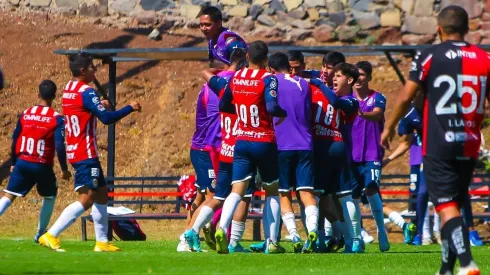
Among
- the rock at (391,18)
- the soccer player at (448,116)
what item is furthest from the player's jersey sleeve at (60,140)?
the rock at (391,18)

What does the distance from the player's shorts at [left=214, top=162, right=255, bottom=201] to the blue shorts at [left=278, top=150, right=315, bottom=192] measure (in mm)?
327

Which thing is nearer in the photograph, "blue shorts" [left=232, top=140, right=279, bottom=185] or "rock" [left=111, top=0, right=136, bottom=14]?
"blue shorts" [left=232, top=140, right=279, bottom=185]

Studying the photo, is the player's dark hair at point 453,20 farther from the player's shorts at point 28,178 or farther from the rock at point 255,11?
the rock at point 255,11

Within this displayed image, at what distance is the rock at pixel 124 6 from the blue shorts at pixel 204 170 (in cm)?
1380

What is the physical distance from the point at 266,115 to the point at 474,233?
519 cm

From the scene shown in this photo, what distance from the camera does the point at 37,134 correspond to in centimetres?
1506

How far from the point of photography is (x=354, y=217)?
13.5 m

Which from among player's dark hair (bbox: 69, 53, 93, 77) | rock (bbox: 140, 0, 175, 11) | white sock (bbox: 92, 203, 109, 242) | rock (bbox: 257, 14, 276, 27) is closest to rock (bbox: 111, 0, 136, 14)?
rock (bbox: 140, 0, 175, 11)

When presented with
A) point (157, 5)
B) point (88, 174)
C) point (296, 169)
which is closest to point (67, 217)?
point (88, 174)

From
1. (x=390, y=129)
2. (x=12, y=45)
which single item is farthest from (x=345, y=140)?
(x=12, y=45)

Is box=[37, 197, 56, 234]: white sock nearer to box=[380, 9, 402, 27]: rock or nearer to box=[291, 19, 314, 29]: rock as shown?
box=[291, 19, 314, 29]: rock

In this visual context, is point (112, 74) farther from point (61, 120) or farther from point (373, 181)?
point (373, 181)

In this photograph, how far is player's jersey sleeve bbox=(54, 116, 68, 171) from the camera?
1463 centimetres

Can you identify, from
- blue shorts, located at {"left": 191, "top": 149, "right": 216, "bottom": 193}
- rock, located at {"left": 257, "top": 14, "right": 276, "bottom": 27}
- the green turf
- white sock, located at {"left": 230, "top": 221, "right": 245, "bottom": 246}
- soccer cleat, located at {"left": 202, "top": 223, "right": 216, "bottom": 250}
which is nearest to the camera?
the green turf
